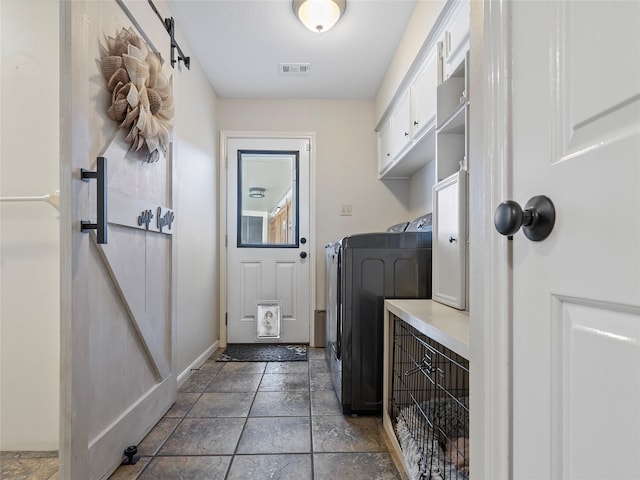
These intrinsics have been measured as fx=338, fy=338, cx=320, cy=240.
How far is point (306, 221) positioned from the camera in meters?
3.32

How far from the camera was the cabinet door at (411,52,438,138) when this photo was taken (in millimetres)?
1888

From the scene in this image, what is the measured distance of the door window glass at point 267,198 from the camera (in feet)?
10.9

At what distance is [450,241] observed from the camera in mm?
1470

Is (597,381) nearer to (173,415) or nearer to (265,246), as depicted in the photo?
(173,415)

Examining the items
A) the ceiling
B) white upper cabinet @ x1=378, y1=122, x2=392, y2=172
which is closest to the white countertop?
white upper cabinet @ x1=378, y1=122, x2=392, y2=172

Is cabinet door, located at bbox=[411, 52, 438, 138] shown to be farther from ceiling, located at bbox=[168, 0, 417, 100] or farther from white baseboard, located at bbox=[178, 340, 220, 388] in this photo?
A: white baseboard, located at bbox=[178, 340, 220, 388]

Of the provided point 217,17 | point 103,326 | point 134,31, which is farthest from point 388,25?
point 103,326

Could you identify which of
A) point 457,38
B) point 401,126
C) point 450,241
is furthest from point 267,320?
point 457,38

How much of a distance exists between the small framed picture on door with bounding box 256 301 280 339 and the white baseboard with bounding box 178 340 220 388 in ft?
1.38

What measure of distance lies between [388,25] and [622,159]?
228cm

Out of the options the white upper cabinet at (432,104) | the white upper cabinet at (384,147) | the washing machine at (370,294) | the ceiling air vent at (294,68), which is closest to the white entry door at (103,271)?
the washing machine at (370,294)

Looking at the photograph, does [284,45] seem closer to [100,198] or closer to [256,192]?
[256,192]

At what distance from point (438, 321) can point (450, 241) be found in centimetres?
45

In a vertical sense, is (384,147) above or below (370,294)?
above
